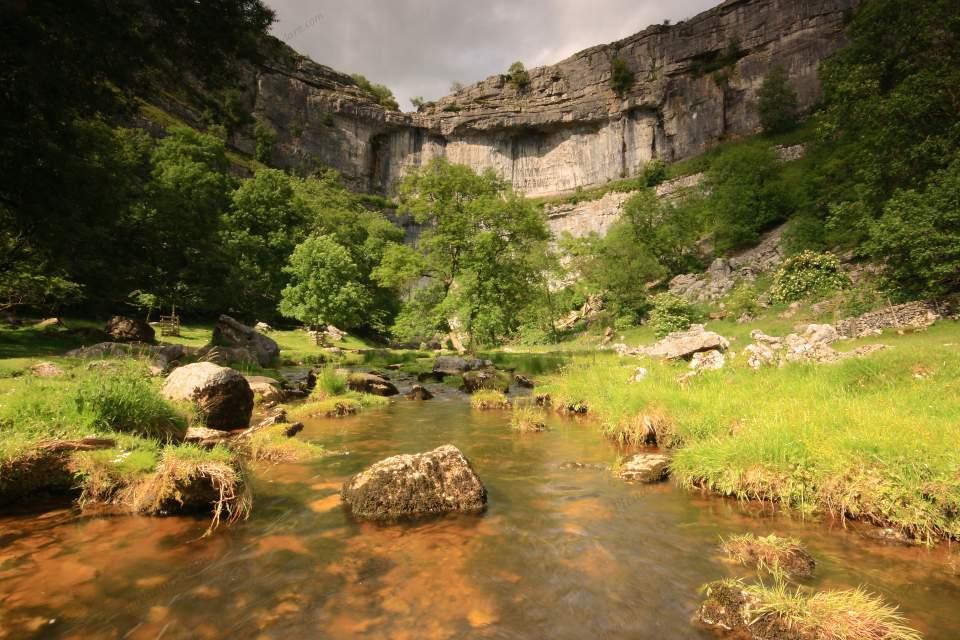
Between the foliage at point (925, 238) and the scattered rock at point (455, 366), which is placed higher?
the foliage at point (925, 238)

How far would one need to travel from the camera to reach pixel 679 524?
227 inches

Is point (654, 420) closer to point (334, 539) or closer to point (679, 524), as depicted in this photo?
point (679, 524)

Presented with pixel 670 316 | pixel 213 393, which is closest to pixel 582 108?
pixel 670 316

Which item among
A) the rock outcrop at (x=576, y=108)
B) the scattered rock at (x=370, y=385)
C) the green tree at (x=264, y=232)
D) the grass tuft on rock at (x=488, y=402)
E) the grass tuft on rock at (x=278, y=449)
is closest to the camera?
the grass tuft on rock at (x=278, y=449)

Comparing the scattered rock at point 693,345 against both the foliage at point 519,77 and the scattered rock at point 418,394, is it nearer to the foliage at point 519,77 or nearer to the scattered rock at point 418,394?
the scattered rock at point 418,394

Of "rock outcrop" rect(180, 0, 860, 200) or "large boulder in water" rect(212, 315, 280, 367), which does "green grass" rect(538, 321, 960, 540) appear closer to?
"large boulder in water" rect(212, 315, 280, 367)

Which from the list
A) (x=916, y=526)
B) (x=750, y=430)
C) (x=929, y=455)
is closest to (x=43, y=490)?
(x=750, y=430)

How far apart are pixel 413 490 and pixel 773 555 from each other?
4.17 m

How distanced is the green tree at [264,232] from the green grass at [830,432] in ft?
148

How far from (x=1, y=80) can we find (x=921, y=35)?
40.9m

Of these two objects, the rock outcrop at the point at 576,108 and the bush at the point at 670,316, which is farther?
the rock outcrop at the point at 576,108

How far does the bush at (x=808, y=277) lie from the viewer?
1113 inches

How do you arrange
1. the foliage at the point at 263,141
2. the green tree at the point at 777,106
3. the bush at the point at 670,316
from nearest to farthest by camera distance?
the bush at the point at 670,316
the green tree at the point at 777,106
the foliage at the point at 263,141

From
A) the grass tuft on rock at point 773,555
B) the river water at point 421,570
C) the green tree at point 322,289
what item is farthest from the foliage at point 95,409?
the green tree at point 322,289
